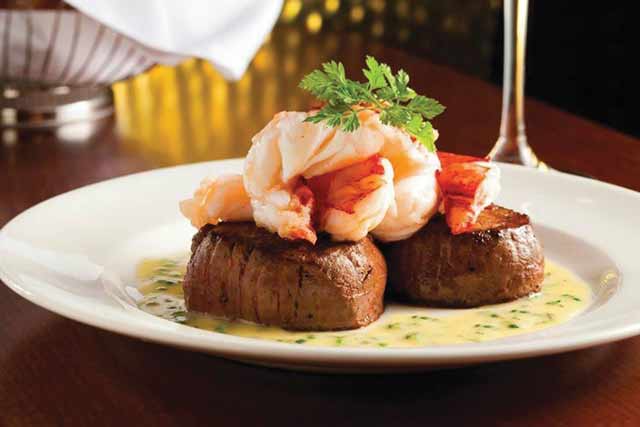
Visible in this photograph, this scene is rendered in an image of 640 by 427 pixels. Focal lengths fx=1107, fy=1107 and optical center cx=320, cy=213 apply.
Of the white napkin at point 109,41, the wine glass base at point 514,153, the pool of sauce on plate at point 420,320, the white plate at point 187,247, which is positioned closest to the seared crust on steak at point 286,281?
the pool of sauce on plate at point 420,320

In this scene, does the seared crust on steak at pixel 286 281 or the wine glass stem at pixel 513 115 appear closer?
the seared crust on steak at pixel 286 281

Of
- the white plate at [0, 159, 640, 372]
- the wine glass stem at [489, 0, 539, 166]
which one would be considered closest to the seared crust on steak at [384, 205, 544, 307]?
Result: the white plate at [0, 159, 640, 372]

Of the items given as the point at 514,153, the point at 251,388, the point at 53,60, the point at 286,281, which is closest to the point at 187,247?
the point at 286,281

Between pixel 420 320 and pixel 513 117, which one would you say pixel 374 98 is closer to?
pixel 420 320

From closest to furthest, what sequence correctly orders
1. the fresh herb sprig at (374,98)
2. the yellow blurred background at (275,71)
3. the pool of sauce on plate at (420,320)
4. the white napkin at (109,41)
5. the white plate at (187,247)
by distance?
the white plate at (187,247) → the pool of sauce on plate at (420,320) → the fresh herb sprig at (374,98) → the white napkin at (109,41) → the yellow blurred background at (275,71)

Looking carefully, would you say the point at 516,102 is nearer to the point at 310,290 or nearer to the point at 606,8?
the point at 310,290

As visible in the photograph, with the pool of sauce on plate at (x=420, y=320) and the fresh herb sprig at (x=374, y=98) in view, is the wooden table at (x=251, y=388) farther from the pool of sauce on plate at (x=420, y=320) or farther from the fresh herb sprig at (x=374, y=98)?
the fresh herb sprig at (x=374, y=98)

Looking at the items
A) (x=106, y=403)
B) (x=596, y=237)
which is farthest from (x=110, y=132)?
(x=106, y=403)
